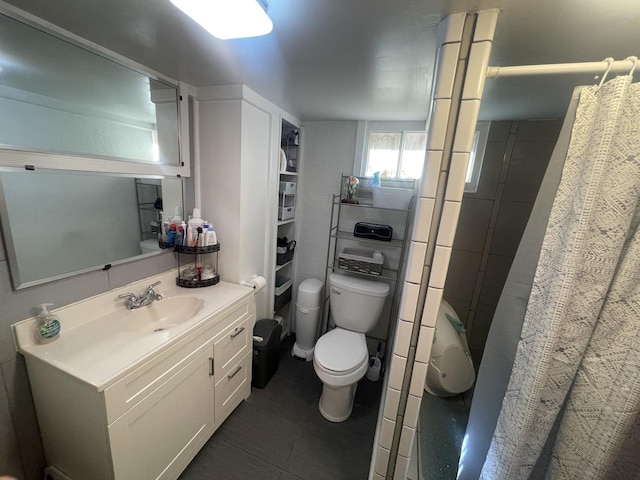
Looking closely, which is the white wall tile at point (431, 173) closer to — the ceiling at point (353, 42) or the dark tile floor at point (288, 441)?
the ceiling at point (353, 42)

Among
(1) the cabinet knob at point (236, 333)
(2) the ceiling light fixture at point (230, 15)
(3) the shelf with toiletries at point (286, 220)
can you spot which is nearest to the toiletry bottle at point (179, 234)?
(1) the cabinet knob at point (236, 333)

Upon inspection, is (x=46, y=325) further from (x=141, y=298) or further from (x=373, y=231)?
(x=373, y=231)

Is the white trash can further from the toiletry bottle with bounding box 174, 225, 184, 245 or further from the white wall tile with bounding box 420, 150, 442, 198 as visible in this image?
the white wall tile with bounding box 420, 150, 442, 198

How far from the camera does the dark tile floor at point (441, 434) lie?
1254 mm

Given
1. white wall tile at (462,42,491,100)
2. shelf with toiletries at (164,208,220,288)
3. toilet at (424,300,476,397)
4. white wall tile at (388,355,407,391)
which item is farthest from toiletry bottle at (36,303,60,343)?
toilet at (424,300,476,397)

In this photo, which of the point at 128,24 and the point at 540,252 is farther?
the point at 128,24

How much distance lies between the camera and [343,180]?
2045 mm

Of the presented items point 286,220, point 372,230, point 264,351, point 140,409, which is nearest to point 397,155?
point 372,230

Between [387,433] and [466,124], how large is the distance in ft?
3.62

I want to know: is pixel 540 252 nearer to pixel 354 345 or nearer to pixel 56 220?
pixel 354 345

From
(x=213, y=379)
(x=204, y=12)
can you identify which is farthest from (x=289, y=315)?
(x=204, y=12)

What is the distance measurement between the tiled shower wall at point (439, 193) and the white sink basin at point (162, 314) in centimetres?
103

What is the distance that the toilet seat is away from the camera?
1492mm

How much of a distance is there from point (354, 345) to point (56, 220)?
5.57 ft
